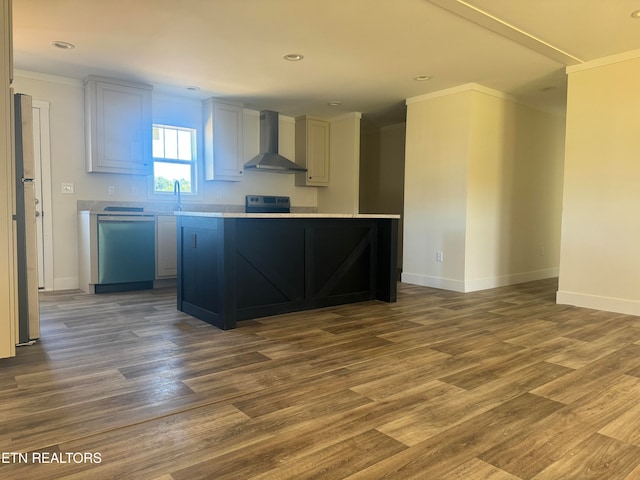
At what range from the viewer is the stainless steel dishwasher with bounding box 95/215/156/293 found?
15.6 ft

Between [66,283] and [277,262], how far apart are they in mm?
2893

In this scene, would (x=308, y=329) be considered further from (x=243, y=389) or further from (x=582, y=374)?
(x=582, y=374)

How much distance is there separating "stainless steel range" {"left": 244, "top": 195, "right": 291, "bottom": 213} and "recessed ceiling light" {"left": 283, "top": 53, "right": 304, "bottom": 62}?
2.53m

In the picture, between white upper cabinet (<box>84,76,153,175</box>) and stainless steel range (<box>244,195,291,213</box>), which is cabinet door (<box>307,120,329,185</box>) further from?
white upper cabinet (<box>84,76,153,175</box>)

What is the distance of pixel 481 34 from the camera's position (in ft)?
11.5

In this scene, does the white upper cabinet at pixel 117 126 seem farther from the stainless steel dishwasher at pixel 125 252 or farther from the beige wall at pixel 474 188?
the beige wall at pixel 474 188

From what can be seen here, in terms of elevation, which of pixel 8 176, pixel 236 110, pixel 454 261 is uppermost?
pixel 236 110

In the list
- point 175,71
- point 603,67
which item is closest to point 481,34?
point 603,67

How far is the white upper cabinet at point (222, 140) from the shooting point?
223 inches

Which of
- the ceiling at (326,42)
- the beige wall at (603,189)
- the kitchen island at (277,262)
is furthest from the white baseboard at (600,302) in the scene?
the ceiling at (326,42)

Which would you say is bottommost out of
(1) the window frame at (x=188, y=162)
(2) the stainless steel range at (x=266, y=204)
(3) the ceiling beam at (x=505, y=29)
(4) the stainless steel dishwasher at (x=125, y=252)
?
(4) the stainless steel dishwasher at (x=125, y=252)

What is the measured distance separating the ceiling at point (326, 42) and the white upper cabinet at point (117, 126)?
19 centimetres

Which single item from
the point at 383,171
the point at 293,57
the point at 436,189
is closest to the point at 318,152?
the point at 383,171

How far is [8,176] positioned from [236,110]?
3797mm
